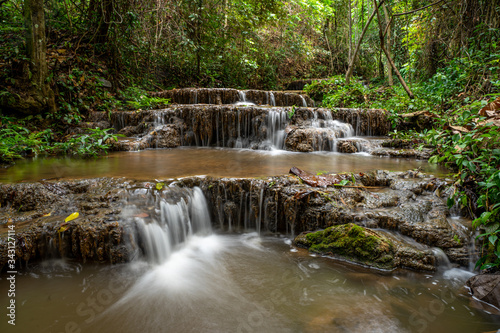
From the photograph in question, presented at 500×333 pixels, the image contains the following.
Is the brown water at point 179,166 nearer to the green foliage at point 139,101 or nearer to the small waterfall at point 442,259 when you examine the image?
the small waterfall at point 442,259

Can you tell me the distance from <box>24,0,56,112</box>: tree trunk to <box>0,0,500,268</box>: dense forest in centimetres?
2

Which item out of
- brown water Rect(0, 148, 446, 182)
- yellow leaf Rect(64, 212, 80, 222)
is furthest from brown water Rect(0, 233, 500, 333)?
brown water Rect(0, 148, 446, 182)

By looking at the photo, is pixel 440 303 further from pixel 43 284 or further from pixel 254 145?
pixel 254 145

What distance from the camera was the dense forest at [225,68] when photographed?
10.8ft

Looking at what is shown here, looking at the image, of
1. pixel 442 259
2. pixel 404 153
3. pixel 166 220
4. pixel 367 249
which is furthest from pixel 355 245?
pixel 404 153

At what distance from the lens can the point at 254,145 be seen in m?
6.82

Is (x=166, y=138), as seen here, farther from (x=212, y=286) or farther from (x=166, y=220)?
(x=212, y=286)

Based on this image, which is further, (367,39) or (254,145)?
(367,39)

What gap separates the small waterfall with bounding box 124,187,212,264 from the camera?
268cm

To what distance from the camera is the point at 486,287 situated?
210 centimetres

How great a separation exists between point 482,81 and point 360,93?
3.92 metres

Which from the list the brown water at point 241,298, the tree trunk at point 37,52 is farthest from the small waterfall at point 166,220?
the tree trunk at point 37,52

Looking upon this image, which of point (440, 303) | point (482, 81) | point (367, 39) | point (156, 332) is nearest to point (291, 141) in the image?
point (482, 81)

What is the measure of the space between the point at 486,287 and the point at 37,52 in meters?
Answer: 8.04
